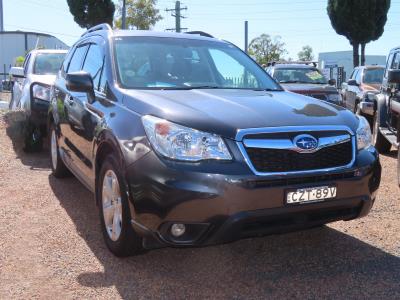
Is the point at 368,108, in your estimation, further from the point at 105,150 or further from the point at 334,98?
the point at 105,150

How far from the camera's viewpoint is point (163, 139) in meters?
3.31

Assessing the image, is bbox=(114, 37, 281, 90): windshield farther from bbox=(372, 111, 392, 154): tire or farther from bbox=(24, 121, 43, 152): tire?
bbox=(372, 111, 392, 154): tire

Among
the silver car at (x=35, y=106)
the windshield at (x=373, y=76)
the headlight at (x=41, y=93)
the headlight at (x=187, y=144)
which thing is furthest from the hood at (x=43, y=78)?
the windshield at (x=373, y=76)

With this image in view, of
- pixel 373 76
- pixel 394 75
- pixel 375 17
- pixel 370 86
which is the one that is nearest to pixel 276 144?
pixel 394 75

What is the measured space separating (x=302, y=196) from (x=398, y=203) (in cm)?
267

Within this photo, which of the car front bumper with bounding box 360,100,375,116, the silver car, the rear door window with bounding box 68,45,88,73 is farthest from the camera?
the car front bumper with bounding box 360,100,375,116

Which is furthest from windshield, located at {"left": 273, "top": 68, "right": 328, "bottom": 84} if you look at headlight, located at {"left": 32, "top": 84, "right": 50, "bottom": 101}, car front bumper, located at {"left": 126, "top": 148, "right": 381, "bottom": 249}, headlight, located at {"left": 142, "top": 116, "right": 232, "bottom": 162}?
headlight, located at {"left": 142, "top": 116, "right": 232, "bottom": 162}

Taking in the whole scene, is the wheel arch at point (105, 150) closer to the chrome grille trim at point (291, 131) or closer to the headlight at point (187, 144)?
the headlight at point (187, 144)

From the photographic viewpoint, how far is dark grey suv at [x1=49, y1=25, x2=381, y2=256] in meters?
3.20

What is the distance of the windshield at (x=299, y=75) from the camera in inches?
476

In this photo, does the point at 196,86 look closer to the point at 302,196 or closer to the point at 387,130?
the point at 302,196

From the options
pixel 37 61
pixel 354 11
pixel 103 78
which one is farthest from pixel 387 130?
pixel 354 11

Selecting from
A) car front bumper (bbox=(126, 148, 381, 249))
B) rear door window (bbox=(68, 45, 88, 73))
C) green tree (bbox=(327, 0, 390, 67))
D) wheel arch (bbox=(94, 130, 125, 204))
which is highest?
green tree (bbox=(327, 0, 390, 67))

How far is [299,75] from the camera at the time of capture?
12.3m
